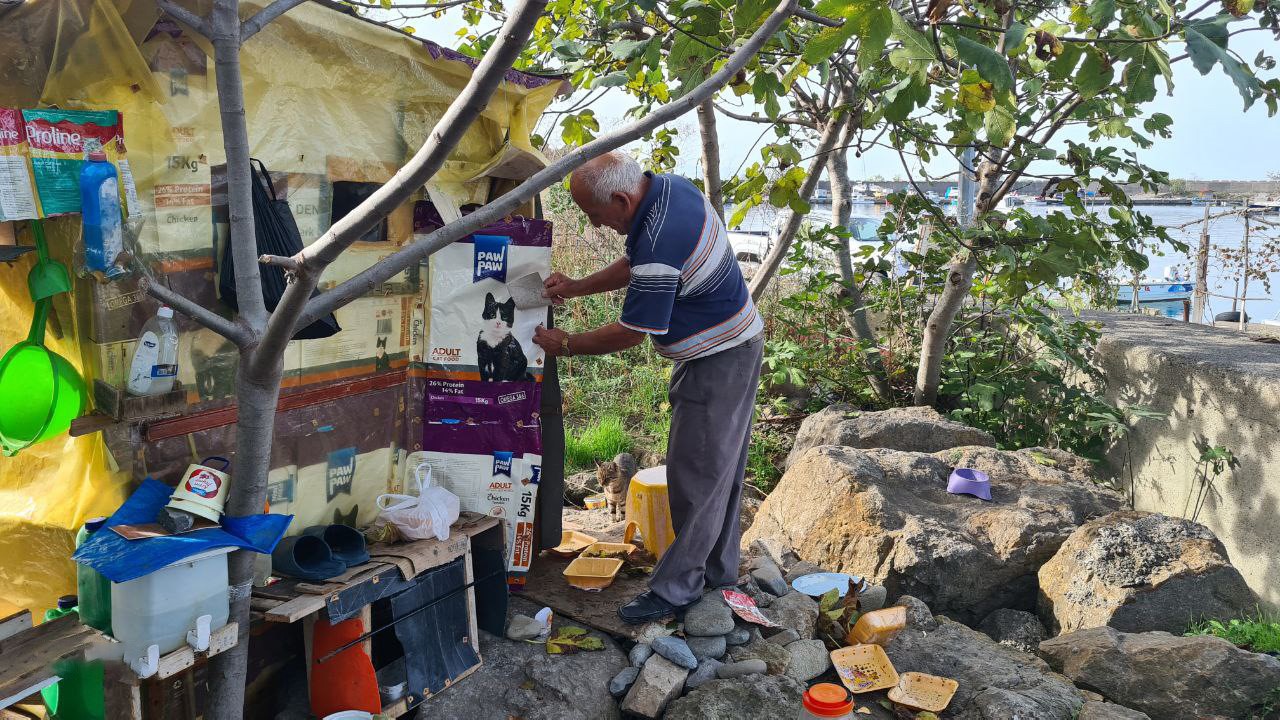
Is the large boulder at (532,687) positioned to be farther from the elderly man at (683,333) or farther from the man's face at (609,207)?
the man's face at (609,207)

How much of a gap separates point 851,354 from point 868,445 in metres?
1.37

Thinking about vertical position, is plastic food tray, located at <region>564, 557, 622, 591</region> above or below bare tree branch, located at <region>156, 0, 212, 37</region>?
below

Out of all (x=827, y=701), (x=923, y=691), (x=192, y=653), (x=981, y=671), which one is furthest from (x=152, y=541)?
(x=981, y=671)

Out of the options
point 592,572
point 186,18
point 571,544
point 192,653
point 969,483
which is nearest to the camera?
point 186,18

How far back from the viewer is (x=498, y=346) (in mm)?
3480

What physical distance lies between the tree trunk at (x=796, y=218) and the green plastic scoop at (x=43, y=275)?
3443 mm

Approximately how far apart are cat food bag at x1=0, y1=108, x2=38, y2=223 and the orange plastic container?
3.22 metres

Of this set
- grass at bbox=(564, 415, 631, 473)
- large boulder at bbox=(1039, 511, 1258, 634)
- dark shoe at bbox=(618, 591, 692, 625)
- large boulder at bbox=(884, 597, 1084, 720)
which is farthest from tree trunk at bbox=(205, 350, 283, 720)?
grass at bbox=(564, 415, 631, 473)

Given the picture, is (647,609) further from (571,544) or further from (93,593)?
(93,593)

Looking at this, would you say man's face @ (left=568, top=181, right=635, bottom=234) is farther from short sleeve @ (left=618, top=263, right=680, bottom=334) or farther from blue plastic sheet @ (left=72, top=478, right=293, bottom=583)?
blue plastic sheet @ (left=72, top=478, right=293, bottom=583)

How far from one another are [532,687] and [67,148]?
2173 mm

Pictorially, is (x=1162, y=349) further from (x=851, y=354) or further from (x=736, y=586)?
(x=736, y=586)

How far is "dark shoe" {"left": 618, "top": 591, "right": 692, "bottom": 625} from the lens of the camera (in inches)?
134

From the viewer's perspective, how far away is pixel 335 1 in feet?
9.54
